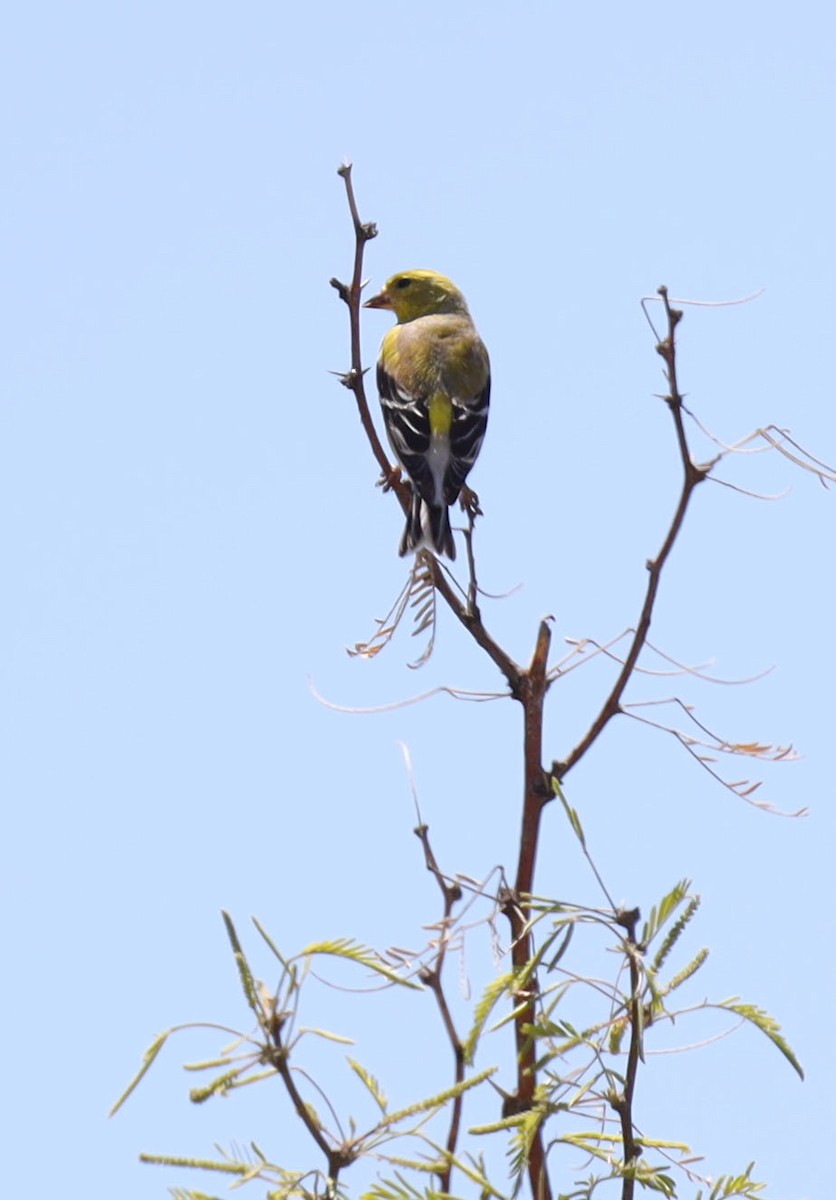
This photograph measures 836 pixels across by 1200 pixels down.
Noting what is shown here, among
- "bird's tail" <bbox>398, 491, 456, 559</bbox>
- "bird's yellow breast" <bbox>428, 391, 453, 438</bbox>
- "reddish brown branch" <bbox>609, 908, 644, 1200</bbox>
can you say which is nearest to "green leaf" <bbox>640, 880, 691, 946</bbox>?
"reddish brown branch" <bbox>609, 908, 644, 1200</bbox>

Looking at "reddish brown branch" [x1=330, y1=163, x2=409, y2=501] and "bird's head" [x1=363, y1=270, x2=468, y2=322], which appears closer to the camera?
"reddish brown branch" [x1=330, y1=163, x2=409, y2=501]

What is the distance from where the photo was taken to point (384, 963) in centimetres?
154

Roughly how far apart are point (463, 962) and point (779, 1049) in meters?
0.33

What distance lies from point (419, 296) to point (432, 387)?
131 centimetres

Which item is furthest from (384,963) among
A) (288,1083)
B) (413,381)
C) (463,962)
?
(413,381)

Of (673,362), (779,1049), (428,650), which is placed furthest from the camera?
(428,650)

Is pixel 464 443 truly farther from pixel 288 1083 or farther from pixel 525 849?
pixel 288 1083

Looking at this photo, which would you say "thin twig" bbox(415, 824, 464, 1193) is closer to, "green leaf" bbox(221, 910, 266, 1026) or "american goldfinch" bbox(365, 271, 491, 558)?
"green leaf" bbox(221, 910, 266, 1026)

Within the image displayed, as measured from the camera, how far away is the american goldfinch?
5.00 metres

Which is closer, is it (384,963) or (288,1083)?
(288,1083)

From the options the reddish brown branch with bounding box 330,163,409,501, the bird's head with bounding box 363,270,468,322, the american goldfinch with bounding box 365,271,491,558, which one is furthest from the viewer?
the bird's head with bounding box 363,270,468,322

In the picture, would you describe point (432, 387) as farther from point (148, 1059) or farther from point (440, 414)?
point (148, 1059)

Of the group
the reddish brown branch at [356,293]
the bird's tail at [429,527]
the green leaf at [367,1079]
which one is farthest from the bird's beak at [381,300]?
the green leaf at [367,1079]

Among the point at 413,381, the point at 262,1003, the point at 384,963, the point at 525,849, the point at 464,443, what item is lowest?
the point at 262,1003
